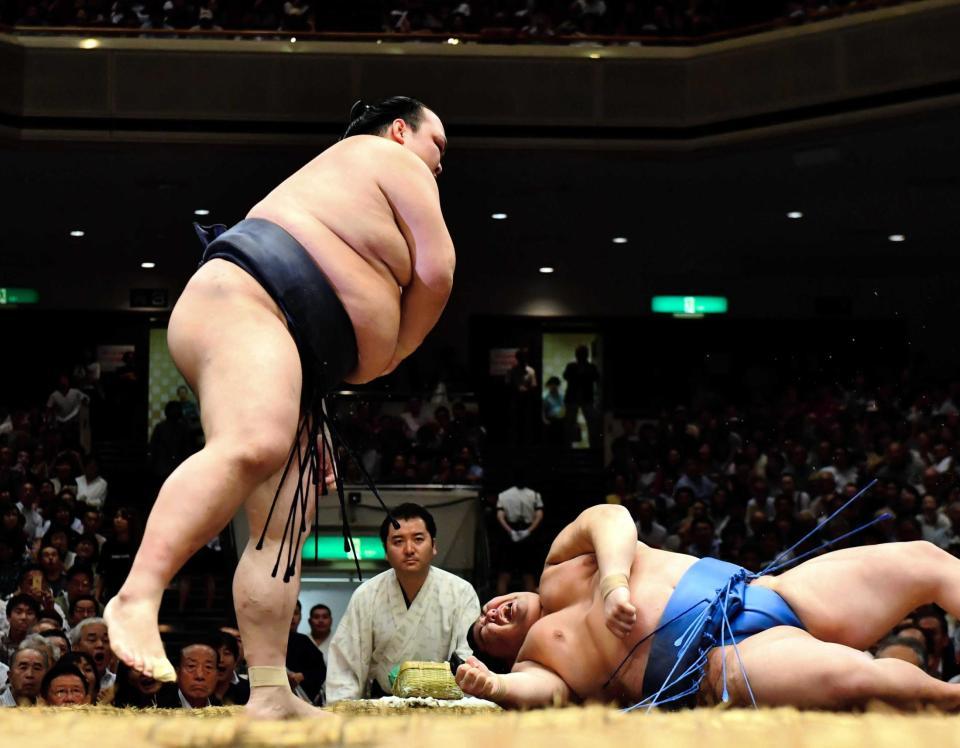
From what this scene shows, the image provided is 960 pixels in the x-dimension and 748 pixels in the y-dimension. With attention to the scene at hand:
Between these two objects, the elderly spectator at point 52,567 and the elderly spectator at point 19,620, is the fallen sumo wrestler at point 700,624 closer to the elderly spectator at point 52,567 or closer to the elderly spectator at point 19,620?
the elderly spectator at point 19,620

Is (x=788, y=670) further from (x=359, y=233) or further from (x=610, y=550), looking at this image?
(x=359, y=233)

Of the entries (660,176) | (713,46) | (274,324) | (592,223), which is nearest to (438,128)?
(274,324)

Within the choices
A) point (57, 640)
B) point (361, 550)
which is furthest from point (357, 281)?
point (361, 550)

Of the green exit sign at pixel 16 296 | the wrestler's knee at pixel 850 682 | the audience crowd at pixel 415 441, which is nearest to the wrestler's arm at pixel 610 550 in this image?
the wrestler's knee at pixel 850 682

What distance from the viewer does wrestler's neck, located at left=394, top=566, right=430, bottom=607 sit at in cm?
310

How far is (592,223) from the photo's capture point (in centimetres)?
943

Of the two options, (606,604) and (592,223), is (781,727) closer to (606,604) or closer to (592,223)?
(606,604)

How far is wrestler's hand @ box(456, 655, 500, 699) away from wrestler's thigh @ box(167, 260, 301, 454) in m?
0.46

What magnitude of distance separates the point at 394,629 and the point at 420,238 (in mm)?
1557

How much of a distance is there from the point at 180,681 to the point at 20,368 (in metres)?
7.90

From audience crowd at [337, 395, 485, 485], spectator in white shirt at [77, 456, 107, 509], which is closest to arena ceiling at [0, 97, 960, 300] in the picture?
audience crowd at [337, 395, 485, 485]

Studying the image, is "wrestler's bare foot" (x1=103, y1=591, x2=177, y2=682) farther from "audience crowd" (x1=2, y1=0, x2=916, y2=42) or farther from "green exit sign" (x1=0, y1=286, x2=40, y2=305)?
"green exit sign" (x1=0, y1=286, x2=40, y2=305)

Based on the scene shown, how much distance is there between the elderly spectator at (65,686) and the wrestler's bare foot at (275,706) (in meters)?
1.40

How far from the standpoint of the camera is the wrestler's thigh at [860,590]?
69.6 inches
